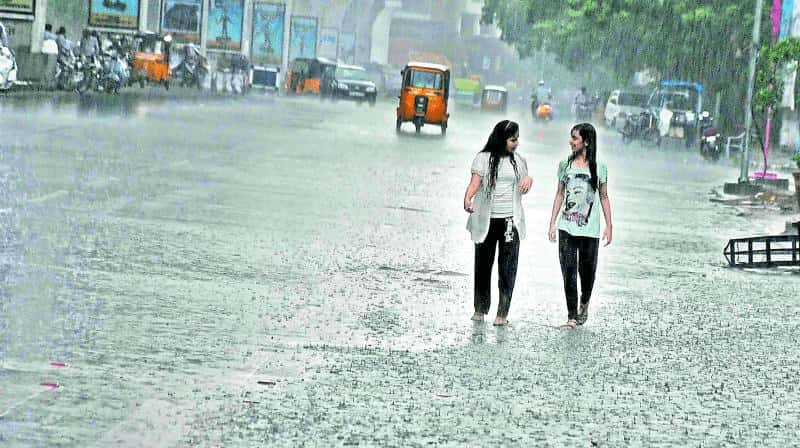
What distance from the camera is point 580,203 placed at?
12.5 metres

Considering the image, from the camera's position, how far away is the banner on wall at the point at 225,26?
80.9 meters

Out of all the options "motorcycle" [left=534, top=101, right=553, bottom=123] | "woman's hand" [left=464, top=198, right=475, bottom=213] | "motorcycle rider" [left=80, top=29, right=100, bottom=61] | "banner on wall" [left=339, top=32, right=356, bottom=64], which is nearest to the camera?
"woman's hand" [left=464, top=198, right=475, bottom=213]

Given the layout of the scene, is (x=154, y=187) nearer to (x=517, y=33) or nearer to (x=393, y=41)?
(x=517, y=33)

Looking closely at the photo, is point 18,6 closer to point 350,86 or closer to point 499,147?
point 350,86

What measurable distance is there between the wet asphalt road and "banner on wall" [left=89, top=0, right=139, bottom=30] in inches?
1526

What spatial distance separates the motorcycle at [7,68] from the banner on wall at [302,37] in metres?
51.6

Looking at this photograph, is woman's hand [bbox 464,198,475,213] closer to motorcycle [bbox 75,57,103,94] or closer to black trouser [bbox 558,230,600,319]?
black trouser [bbox 558,230,600,319]

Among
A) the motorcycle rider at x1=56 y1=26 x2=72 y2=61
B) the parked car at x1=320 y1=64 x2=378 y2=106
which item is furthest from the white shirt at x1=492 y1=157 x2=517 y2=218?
the parked car at x1=320 y1=64 x2=378 y2=106

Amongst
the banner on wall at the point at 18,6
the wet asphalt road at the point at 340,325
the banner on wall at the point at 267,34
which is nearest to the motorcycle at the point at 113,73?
the banner on wall at the point at 18,6

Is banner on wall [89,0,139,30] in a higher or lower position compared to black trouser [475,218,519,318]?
higher

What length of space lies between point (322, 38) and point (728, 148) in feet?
282

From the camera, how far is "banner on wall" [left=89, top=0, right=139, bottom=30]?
206 feet

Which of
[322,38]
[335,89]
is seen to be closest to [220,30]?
[335,89]

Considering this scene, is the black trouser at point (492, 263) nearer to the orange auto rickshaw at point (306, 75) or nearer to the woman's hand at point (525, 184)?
the woman's hand at point (525, 184)
